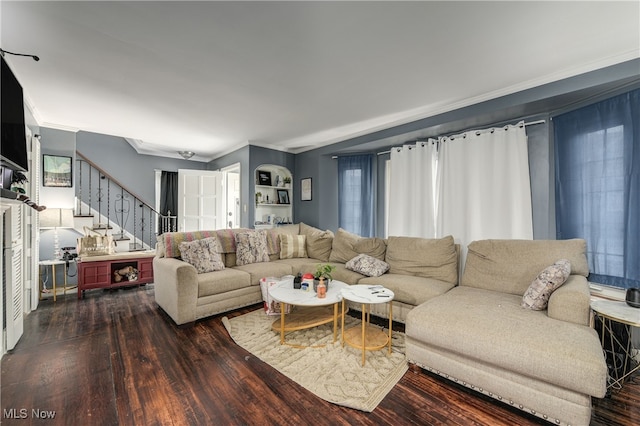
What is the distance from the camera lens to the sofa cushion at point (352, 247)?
3.56 meters

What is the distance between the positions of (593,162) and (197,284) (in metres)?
3.96

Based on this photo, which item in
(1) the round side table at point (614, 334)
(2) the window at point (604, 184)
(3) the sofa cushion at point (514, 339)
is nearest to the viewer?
(3) the sofa cushion at point (514, 339)

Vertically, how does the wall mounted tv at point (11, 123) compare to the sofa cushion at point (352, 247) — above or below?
above

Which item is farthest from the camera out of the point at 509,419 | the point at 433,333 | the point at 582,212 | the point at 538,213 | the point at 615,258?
the point at 538,213

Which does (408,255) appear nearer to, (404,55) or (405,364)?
(405,364)

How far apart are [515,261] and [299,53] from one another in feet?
8.66

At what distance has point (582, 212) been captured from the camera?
2447 millimetres

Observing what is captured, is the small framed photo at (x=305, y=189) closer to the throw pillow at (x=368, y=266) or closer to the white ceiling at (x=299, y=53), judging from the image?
the white ceiling at (x=299, y=53)

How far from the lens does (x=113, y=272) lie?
3.88 m

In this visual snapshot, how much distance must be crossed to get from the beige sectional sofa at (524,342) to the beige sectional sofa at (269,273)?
0.53 metres

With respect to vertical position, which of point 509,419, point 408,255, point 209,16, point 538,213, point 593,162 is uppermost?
point 209,16

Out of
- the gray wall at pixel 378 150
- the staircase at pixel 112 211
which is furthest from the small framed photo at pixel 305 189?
the staircase at pixel 112 211

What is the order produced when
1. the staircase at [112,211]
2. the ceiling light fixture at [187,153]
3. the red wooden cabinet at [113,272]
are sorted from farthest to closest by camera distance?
the ceiling light fixture at [187,153], the staircase at [112,211], the red wooden cabinet at [113,272]

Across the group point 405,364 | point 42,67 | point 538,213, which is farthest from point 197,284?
point 538,213
